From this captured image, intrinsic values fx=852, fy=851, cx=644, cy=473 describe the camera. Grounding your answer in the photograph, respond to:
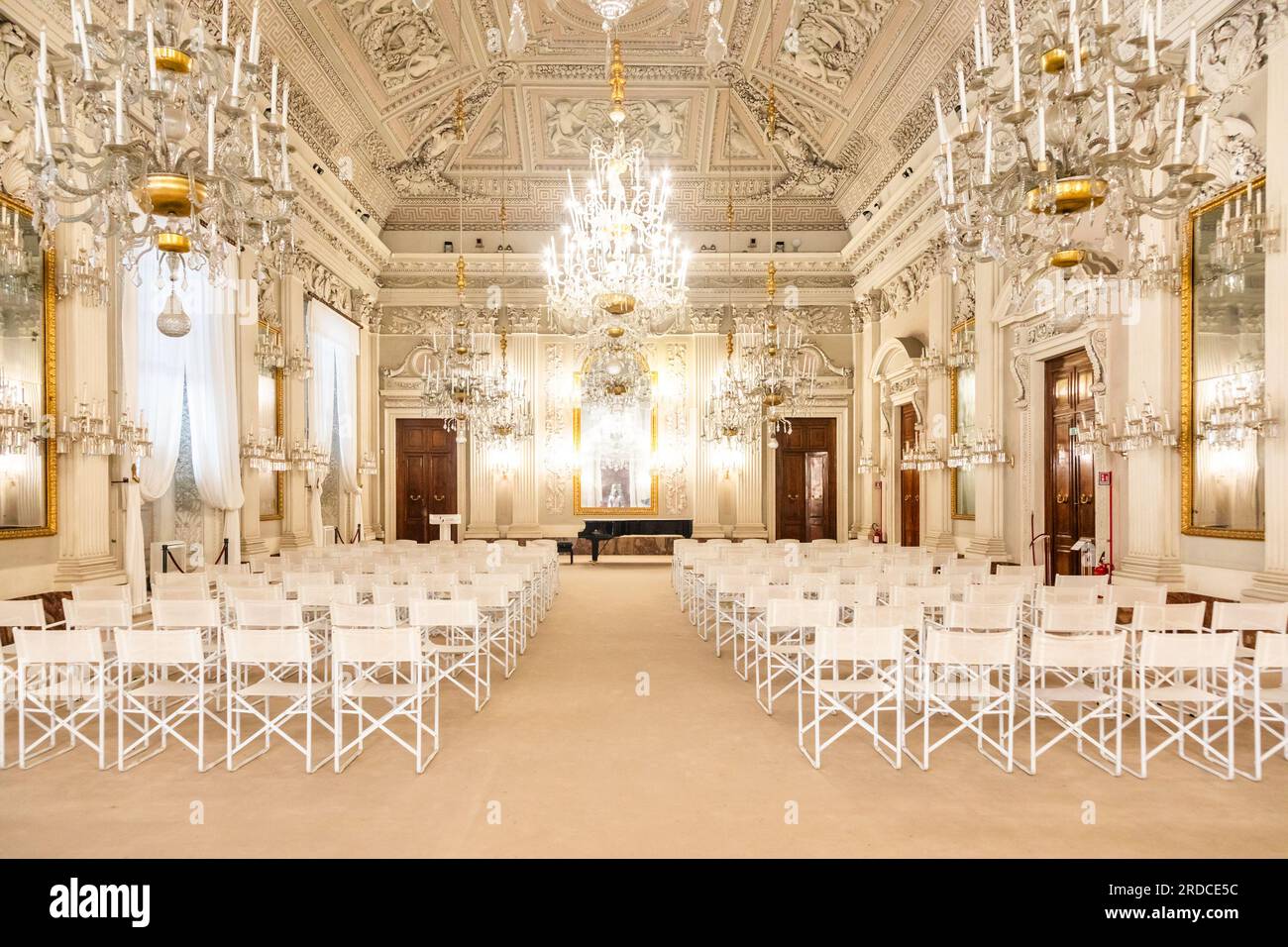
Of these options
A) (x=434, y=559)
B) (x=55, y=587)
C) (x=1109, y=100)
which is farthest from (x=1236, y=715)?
(x=55, y=587)

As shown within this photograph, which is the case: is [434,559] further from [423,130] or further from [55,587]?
[423,130]

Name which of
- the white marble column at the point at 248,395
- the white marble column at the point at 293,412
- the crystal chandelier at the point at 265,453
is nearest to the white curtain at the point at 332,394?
the white marble column at the point at 293,412

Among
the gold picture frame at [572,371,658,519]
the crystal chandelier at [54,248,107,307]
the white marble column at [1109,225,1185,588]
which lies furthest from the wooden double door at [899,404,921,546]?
the crystal chandelier at [54,248,107,307]

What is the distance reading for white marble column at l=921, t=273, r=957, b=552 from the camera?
43.1ft

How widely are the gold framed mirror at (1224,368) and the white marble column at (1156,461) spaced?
0.39ft

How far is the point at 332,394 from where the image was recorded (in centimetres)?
1585

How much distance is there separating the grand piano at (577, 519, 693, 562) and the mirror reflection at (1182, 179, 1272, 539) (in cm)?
1060

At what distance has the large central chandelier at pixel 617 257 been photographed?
9.01 metres

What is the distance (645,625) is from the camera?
31.9 feet

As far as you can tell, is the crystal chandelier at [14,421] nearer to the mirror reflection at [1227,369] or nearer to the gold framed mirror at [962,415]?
the mirror reflection at [1227,369]

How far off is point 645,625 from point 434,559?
97.5 inches

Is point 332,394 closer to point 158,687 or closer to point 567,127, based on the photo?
point 567,127

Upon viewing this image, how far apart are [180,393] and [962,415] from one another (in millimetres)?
10474

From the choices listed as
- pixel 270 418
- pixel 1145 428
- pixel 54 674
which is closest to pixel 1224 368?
pixel 1145 428
